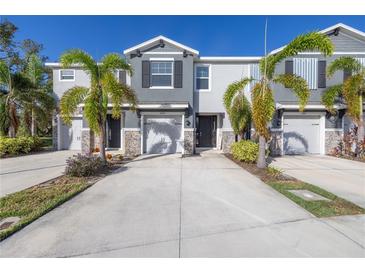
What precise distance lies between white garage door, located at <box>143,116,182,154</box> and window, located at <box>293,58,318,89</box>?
7779mm

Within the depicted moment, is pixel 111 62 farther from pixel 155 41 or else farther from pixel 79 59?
pixel 155 41

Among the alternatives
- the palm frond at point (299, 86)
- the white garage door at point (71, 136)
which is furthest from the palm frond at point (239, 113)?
the white garage door at point (71, 136)

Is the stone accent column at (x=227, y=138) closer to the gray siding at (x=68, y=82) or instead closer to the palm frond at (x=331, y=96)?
the palm frond at (x=331, y=96)

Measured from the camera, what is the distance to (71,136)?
13.7 meters

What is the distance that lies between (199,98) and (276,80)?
5373mm

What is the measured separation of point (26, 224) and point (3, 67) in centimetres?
1275

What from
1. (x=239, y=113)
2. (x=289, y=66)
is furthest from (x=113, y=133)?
(x=289, y=66)

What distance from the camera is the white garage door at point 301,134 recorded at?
12.0 metres

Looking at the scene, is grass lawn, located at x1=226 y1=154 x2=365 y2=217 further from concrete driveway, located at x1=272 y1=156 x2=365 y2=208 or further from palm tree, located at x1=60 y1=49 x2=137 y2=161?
palm tree, located at x1=60 y1=49 x2=137 y2=161

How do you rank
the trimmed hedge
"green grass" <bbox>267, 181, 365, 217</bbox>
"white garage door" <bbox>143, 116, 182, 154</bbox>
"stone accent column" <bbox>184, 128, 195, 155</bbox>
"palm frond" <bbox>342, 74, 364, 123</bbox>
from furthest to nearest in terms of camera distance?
"white garage door" <bbox>143, 116, 182, 154</bbox> < "stone accent column" <bbox>184, 128, 195, 155</bbox> < the trimmed hedge < "palm frond" <bbox>342, 74, 364, 123</bbox> < "green grass" <bbox>267, 181, 365, 217</bbox>

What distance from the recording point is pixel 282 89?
1188 centimetres

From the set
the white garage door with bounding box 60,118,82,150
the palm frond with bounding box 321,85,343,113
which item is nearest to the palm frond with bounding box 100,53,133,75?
the white garage door with bounding box 60,118,82,150

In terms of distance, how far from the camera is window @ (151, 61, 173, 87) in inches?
454
